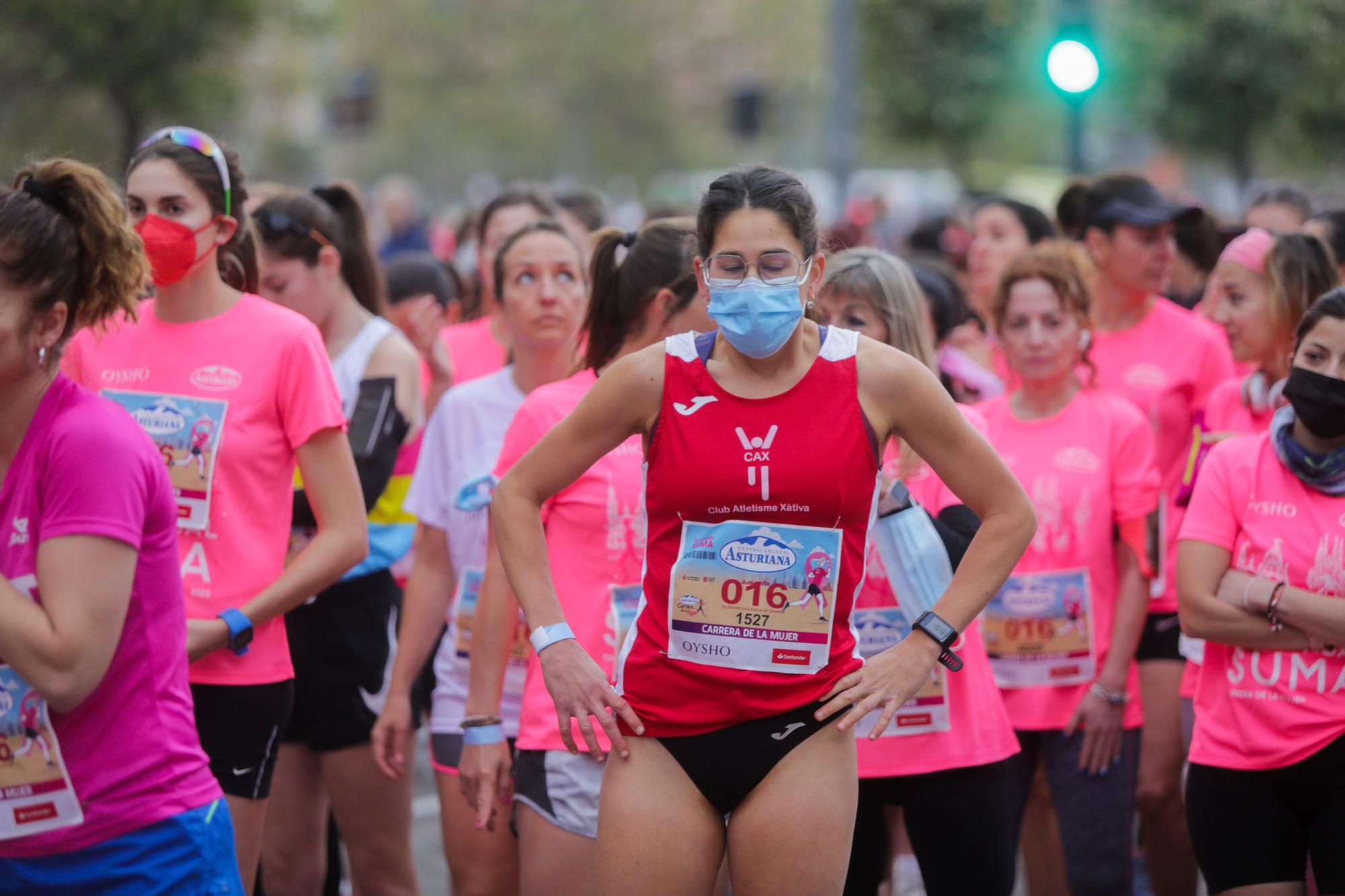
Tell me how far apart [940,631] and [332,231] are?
304cm

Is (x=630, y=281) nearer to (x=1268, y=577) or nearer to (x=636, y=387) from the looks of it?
(x=636, y=387)

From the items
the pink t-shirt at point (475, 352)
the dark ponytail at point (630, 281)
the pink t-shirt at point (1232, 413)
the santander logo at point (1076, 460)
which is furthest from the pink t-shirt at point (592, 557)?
the pink t-shirt at point (475, 352)

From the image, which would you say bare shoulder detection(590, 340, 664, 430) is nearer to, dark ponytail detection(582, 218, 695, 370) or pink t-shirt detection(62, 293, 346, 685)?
dark ponytail detection(582, 218, 695, 370)

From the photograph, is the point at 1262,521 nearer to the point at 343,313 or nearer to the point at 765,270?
the point at 765,270

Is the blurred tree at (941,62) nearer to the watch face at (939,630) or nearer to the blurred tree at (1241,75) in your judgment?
the blurred tree at (1241,75)

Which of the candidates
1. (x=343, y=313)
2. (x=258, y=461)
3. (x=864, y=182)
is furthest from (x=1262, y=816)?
(x=864, y=182)

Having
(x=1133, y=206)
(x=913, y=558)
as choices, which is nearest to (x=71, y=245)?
(x=913, y=558)

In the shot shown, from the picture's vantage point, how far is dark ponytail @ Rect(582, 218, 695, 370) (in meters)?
4.28

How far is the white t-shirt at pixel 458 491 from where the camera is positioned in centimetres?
481

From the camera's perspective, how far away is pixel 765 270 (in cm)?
322

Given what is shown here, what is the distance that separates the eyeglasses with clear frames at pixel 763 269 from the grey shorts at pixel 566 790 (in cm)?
137

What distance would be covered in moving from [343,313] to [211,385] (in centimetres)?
135

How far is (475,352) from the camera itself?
22.7 feet

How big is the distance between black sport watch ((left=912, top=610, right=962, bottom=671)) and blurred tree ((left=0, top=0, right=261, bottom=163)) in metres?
13.4
